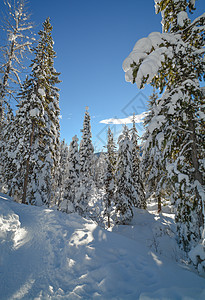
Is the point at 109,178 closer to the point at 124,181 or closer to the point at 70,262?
the point at 124,181

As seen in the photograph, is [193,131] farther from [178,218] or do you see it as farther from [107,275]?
[107,275]

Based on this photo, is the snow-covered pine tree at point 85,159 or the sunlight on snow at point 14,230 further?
the snow-covered pine tree at point 85,159

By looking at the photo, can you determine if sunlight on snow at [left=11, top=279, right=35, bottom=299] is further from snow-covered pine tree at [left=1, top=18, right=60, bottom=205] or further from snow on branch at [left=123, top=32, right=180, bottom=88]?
snow-covered pine tree at [left=1, top=18, right=60, bottom=205]

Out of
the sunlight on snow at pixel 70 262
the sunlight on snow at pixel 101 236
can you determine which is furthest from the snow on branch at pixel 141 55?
the sunlight on snow at pixel 101 236

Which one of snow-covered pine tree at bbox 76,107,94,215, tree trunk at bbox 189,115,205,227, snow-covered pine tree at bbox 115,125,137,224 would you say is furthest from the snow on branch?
snow-covered pine tree at bbox 76,107,94,215

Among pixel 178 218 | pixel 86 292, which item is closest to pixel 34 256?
pixel 86 292

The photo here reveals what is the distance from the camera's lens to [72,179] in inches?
843

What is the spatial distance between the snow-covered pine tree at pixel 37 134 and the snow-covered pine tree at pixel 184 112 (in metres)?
9.54

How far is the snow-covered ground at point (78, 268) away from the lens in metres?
2.92

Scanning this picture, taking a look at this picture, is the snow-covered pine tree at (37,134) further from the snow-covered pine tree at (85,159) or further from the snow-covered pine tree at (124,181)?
the snow-covered pine tree at (85,159)

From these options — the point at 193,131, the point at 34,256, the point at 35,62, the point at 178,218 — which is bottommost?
the point at 34,256

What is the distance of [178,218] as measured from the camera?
5.66m

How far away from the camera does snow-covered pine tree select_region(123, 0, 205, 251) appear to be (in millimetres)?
5016

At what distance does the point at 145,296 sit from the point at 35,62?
51.1 ft
